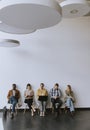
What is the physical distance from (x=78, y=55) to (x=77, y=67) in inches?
20.6

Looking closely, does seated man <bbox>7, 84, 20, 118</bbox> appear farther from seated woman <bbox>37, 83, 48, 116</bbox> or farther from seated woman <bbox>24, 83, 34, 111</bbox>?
seated woman <bbox>37, 83, 48, 116</bbox>

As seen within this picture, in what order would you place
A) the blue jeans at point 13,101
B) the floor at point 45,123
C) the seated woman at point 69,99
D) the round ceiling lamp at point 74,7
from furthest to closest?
the seated woman at point 69,99
the blue jeans at point 13,101
the floor at point 45,123
the round ceiling lamp at point 74,7

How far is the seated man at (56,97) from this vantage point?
29.8 feet

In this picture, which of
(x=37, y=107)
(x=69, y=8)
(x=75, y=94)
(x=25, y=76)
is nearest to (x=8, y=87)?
(x=25, y=76)

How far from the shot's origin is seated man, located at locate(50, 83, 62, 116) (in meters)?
9.09

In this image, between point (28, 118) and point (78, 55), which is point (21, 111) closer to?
point (28, 118)

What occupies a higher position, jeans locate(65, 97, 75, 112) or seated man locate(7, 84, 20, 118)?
seated man locate(7, 84, 20, 118)

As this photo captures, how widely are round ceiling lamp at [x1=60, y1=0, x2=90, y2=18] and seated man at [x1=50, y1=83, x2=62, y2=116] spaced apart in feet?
14.4

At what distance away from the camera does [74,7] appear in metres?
5.07

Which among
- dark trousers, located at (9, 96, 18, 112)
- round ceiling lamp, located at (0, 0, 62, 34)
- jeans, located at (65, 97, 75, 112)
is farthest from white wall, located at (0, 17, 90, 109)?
round ceiling lamp, located at (0, 0, 62, 34)

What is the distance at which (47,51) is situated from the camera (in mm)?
9891

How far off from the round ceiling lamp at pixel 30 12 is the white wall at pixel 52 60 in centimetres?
708

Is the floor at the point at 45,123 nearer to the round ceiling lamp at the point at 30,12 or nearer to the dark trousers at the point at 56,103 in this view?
the dark trousers at the point at 56,103

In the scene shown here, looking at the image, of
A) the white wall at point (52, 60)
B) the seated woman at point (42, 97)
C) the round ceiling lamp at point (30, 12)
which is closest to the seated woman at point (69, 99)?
the white wall at point (52, 60)
